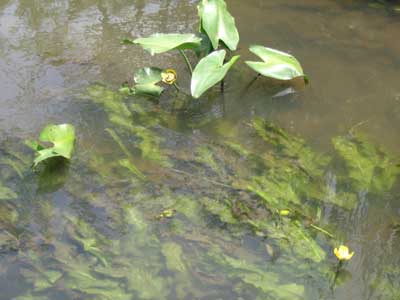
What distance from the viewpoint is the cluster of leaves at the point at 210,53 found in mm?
2701

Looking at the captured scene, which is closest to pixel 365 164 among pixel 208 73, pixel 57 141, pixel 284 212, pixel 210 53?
pixel 284 212

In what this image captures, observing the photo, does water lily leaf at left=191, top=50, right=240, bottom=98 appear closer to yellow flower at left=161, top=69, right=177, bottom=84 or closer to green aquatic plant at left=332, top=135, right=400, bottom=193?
yellow flower at left=161, top=69, right=177, bottom=84

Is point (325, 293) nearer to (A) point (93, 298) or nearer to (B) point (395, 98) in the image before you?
(A) point (93, 298)

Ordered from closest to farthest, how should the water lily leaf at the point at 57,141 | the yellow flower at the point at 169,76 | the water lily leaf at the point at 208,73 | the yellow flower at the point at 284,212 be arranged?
the yellow flower at the point at 284,212 < the water lily leaf at the point at 57,141 < the water lily leaf at the point at 208,73 < the yellow flower at the point at 169,76

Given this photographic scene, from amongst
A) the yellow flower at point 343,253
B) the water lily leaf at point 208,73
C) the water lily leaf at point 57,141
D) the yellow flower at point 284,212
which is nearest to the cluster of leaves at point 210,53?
the water lily leaf at point 208,73

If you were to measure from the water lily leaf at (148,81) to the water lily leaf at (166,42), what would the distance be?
0.18 meters

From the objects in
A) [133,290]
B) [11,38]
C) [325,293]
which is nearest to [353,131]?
[325,293]

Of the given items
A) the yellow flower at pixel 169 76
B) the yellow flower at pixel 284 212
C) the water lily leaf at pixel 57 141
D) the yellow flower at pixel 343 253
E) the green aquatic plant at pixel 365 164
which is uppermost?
the yellow flower at pixel 169 76

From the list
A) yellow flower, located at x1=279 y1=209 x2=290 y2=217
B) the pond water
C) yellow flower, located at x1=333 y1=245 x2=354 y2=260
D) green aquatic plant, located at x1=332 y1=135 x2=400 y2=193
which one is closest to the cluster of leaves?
the pond water

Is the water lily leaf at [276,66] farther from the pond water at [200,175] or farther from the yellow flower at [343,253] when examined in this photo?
the yellow flower at [343,253]

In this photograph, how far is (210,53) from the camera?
9.32ft

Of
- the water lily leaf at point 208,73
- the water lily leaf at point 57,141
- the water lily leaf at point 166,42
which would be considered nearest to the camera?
the water lily leaf at point 57,141

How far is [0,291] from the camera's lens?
1762 mm

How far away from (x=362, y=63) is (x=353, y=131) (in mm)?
763
